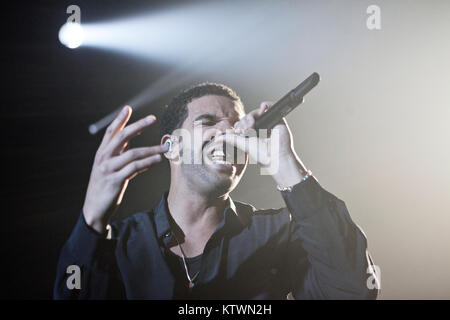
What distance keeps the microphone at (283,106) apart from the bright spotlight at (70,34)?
1.03 m

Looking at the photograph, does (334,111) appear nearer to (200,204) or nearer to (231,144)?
(231,144)

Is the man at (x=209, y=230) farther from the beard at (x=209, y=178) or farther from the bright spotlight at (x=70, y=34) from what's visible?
the bright spotlight at (x=70, y=34)

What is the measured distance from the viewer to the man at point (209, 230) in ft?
3.75

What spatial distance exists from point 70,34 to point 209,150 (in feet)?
2.98

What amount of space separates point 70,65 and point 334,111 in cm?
140

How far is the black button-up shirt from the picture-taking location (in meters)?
1.20

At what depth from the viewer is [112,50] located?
5.75 ft

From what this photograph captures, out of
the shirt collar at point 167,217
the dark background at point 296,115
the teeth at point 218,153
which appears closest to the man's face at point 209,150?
the teeth at point 218,153

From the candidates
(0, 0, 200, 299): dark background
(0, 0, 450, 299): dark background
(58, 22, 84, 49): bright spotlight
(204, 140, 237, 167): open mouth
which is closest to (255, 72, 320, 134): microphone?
(204, 140, 237, 167): open mouth

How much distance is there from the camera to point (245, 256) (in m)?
1.40

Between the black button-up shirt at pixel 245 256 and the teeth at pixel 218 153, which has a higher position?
the teeth at pixel 218 153

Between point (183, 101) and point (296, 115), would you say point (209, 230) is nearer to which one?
point (183, 101)

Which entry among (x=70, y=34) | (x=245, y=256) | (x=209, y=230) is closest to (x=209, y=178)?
(x=209, y=230)
